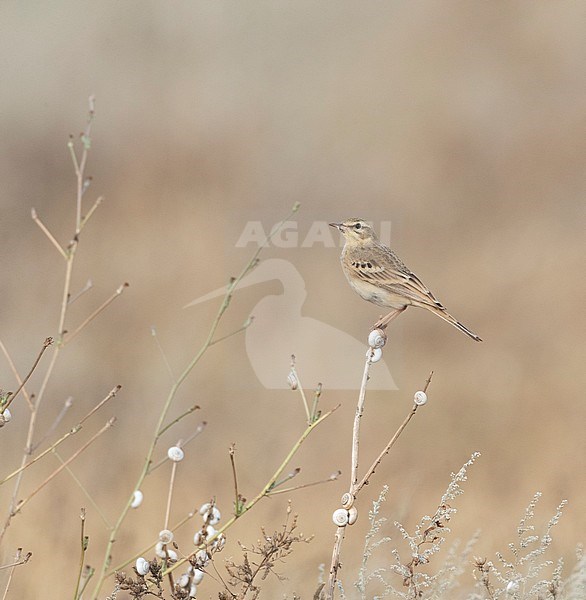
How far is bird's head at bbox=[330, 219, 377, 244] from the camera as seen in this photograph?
223 cm

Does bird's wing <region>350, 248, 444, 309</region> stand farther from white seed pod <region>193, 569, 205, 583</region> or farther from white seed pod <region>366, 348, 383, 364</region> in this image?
white seed pod <region>193, 569, 205, 583</region>

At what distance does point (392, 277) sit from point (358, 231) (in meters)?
0.20

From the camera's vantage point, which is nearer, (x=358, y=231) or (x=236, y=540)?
(x=358, y=231)

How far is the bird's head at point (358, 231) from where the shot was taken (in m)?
2.23

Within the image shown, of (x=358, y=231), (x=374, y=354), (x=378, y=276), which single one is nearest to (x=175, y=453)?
(x=374, y=354)

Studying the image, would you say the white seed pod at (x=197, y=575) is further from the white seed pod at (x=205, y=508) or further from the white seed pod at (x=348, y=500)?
the white seed pod at (x=348, y=500)

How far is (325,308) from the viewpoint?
4.21 metres

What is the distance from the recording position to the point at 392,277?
214 cm

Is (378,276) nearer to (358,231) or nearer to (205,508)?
(358,231)

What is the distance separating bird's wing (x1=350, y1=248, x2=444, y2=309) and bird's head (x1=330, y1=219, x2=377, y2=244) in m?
0.09

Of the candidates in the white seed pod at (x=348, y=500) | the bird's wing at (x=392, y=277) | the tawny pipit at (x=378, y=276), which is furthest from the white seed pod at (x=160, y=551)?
the bird's wing at (x=392, y=277)

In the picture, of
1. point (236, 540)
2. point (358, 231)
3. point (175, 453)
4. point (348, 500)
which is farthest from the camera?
point (236, 540)

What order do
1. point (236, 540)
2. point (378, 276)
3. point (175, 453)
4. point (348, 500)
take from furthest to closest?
1. point (236, 540)
2. point (378, 276)
3. point (348, 500)
4. point (175, 453)

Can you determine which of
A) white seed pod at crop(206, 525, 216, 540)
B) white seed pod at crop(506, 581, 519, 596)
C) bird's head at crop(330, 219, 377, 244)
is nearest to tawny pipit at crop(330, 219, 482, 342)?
bird's head at crop(330, 219, 377, 244)
